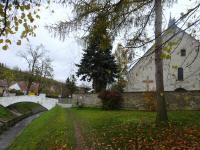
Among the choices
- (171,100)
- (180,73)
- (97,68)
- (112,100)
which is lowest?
(171,100)

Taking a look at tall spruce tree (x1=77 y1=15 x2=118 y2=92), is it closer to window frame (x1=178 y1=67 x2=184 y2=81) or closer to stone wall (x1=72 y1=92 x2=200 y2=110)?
stone wall (x1=72 y1=92 x2=200 y2=110)

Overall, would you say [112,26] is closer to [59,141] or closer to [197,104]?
[59,141]

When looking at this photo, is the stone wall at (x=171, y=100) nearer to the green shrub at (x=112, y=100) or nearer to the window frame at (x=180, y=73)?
the green shrub at (x=112, y=100)

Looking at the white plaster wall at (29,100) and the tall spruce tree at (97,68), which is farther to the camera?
the white plaster wall at (29,100)

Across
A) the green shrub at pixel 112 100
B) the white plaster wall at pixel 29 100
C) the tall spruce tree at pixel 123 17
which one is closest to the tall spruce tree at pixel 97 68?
the green shrub at pixel 112 100

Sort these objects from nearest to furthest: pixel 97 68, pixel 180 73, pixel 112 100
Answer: pixel 112 100, pixel 180 73, pixel 97 68

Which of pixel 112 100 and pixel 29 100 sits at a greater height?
pixel 29 100

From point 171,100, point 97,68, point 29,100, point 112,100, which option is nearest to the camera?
point 171,100

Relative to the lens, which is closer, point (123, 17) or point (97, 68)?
Answer: point (123, 17)

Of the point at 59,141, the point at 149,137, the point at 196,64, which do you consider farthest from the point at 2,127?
the point at 196,64

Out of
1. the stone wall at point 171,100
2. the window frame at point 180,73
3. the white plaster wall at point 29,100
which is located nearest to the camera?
the stone wall at point 171,100

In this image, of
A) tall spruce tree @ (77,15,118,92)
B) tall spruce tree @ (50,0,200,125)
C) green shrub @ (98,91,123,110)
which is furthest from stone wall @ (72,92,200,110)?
tall spruce tree @ (50,0,200,125)

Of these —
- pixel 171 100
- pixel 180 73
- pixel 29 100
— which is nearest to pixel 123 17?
pixel 171 100

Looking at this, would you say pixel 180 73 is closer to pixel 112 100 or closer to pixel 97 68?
pixel 112 100
